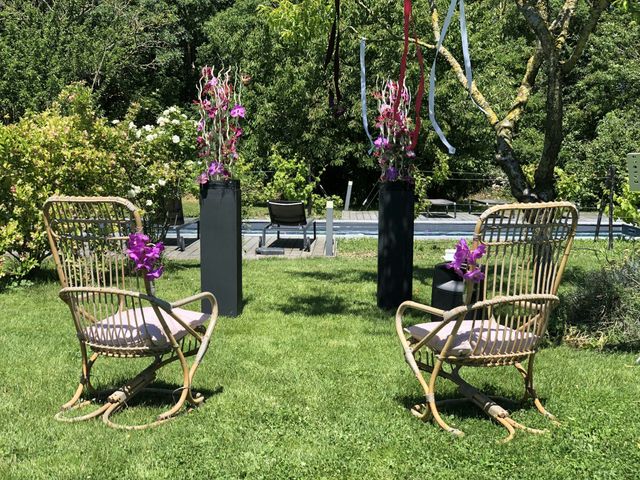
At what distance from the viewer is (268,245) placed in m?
11.5

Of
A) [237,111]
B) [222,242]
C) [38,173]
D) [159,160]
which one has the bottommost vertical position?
[222,242]

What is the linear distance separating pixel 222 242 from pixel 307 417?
2726 millimetres

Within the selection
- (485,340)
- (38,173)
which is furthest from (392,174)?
(38,173)

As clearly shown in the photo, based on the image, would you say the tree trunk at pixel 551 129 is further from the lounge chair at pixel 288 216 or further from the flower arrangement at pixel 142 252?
the lounge chair at pixel 288 216

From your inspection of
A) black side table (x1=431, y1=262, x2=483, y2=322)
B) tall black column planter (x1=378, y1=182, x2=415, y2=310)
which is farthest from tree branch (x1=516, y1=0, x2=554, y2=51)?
black side table (x1=431, y1=262, x2=483, y2=322)

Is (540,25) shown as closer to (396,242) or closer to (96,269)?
(396,242)

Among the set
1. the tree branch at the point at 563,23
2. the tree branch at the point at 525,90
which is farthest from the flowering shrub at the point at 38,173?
the tree branch at the point at 563,23

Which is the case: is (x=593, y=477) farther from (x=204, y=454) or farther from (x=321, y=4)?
(x=321, y=4)

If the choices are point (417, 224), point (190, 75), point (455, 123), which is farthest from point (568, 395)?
point (190, 75)

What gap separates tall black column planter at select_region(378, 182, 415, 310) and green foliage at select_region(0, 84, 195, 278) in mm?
3069

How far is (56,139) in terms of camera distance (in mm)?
7074

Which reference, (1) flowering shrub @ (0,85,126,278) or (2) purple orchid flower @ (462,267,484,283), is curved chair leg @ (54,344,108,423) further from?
(1) flowering shrub @ (0,85,126,278)

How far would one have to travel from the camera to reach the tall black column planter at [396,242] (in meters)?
6.30

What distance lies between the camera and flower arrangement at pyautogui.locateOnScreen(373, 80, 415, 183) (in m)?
6.34
